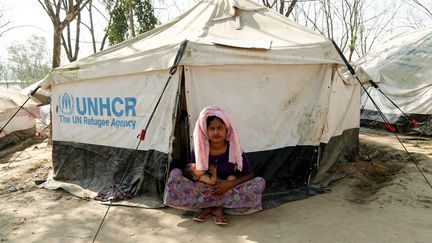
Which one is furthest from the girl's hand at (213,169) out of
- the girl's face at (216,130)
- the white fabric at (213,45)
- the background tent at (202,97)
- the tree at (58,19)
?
the tree at (58,19)

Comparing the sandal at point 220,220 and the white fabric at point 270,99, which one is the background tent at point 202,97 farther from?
the sandal at point 220,220

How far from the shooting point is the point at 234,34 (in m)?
4.32

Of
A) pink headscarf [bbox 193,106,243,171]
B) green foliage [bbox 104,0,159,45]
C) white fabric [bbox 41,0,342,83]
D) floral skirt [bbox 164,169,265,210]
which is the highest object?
green foliage [bbox 104,0,159,45]

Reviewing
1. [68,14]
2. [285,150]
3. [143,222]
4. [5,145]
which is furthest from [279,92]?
[5,145]

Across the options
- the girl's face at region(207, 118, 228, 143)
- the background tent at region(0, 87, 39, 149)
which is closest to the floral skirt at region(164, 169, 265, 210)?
the girl's face at region(207, 118, 228, 143)

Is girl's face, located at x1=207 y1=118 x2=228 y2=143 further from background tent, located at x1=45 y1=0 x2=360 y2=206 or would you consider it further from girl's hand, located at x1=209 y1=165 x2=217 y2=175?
background tent, located at x1=45 y1=0 x2=360 y2=206

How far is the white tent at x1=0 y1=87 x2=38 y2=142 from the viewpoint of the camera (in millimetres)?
8977

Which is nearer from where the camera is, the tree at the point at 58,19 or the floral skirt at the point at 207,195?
the floral skirt at the point at 207,195

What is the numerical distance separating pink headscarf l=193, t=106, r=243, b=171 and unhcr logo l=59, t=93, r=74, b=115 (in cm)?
235

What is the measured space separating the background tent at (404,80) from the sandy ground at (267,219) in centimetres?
381

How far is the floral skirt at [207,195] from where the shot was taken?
336cm

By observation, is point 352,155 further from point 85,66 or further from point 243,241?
point 85,66

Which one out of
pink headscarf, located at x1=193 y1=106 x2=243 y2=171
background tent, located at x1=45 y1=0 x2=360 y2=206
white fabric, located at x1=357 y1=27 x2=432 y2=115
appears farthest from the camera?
white fabric, located at x1=357 y1=27 x2=432 y2=115

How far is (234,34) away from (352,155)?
287cm
